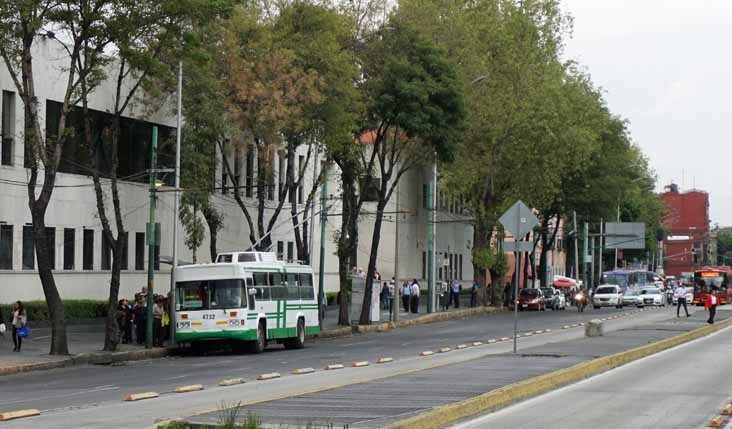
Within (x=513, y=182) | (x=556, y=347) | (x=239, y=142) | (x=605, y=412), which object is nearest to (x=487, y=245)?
(x=513, y=182)

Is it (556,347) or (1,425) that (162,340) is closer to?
(556,347)

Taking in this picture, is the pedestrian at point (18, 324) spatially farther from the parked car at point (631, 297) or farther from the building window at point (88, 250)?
the parked car at point (631, 297)

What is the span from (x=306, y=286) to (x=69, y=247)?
905 centimetres

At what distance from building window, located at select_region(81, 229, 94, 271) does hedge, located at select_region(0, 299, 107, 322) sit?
5.61 ft

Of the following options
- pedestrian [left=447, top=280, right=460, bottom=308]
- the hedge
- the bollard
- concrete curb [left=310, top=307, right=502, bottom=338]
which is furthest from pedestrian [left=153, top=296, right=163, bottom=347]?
pedestrian [left=447, top=280, right=460, bottom=308]

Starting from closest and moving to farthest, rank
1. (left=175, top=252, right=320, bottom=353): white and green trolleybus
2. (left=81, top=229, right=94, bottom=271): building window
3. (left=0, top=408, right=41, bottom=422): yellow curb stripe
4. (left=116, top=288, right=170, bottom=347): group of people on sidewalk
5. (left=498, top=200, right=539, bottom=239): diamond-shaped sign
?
1. (left=0, top=408, right=41, bottom=422): yellow curb stripe
2. (left=498, top=200, right=539, bottom=239): diamond-shaped sign
3. (left=175, top=252, right=320, bottom=353): white and green trolleybus
4. (left=116, top=288, right=170, bottom=347): group of people on sidewalk
5. (left=81, top=229, right=94, bottom=271): building window

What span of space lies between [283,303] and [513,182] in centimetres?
3363

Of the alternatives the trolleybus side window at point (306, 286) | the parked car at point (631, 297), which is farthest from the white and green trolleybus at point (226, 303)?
the parked car at point (631, 297)

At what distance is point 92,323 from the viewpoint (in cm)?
4675

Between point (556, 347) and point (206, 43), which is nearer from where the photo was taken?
point (556, 347)

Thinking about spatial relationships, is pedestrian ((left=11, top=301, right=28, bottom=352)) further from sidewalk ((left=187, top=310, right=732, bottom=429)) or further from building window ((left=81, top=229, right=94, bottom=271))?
sidewalk ((left=187, top=310, right=732, bottom=429))

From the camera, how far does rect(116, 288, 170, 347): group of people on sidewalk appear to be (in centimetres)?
4169

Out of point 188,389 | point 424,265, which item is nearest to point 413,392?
point 188,389

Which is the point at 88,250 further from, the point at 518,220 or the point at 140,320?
the point at 518,220
